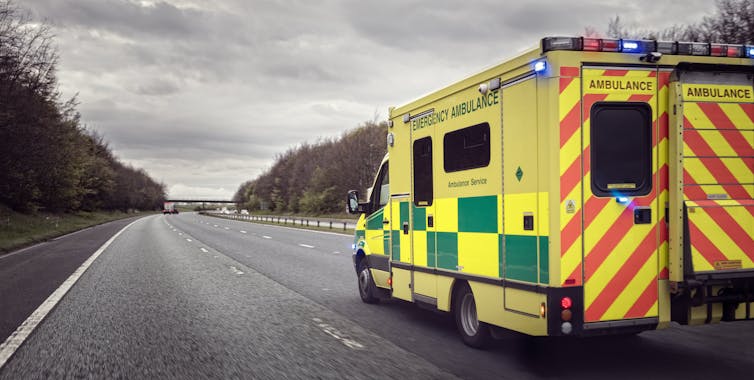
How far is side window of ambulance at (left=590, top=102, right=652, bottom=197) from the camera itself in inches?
209

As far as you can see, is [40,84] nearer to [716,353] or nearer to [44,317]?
[44,317]

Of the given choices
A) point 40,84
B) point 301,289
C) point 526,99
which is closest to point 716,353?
point 526,99

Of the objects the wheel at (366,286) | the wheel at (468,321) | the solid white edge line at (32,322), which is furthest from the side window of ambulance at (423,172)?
the solid white edge line at (32,322)

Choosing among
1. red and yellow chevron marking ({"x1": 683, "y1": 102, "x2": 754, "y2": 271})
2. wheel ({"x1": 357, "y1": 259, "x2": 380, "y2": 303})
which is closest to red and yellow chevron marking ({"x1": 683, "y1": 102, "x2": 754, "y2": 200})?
red and yellow chevron marking ({"x1": 683, "y1": 102, "x2": 754, "y2": 271})

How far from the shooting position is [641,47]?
5.34 m

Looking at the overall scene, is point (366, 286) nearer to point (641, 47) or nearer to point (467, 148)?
point (467, 148)

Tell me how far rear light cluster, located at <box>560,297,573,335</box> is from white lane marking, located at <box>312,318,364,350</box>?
2201mm

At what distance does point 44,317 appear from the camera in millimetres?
8203

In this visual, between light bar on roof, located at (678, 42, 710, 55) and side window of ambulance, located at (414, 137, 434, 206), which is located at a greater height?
light bar on roof, located at (678, 42, 710, 55)

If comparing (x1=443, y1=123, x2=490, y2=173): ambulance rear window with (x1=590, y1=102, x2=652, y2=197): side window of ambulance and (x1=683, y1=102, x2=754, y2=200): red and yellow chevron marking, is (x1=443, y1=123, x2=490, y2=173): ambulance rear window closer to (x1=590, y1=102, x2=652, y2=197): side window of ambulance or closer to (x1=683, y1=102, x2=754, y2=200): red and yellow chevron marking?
(x1=590, y1=102, x2=652, y2=197): side window of ambulance

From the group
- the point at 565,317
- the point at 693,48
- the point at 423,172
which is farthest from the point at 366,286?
the point at 693,48

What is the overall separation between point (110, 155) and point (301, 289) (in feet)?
373

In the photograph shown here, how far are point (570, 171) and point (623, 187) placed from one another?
0.54 metres

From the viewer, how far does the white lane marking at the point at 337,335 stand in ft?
21.3
